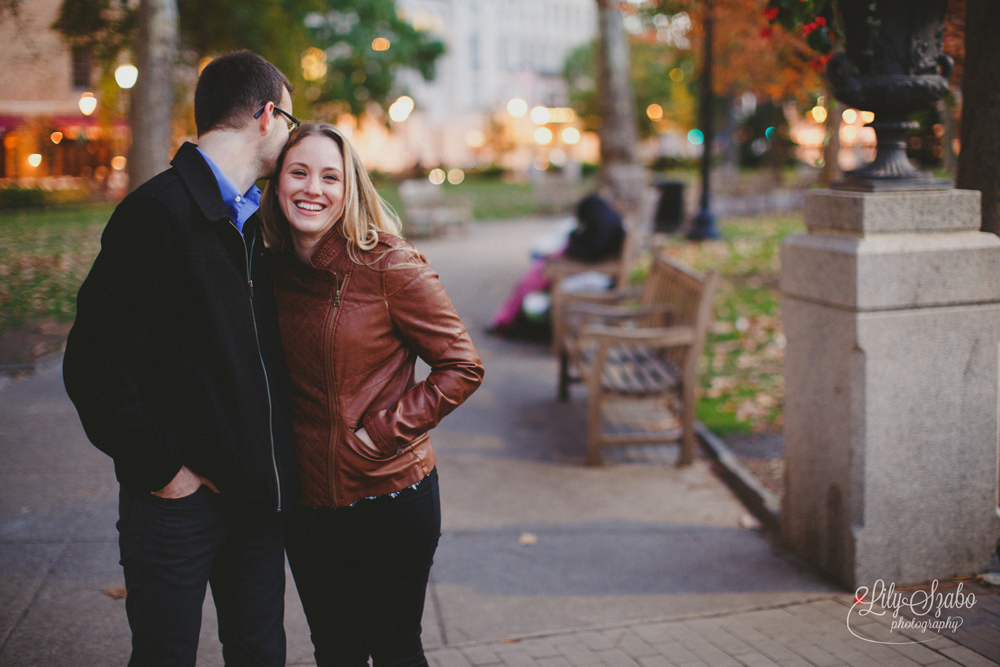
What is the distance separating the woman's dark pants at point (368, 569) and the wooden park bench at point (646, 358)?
3.22 metres

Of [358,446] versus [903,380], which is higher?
[358,446]

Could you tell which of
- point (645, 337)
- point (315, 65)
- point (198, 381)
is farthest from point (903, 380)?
point (315, 65)

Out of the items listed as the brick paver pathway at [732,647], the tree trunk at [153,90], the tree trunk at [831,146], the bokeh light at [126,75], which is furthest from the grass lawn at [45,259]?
the tree trunk at [831,146]

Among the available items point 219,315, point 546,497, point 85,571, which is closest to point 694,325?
point 546,497

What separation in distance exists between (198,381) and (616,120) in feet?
52.1

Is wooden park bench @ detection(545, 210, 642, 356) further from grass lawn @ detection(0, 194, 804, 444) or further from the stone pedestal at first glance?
the stone pedestal

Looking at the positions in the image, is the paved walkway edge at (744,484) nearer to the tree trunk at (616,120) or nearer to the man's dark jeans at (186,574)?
the man's dark jeans at (186,574)

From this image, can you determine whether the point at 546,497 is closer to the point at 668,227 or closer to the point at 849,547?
the point at 849,547

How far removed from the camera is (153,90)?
314 inches

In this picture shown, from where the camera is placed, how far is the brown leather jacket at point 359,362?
234 centimetres

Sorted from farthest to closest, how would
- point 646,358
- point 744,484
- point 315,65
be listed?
point 315,65
point 646,358
point 744,484

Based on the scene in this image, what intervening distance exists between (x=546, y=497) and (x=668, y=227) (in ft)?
51.6

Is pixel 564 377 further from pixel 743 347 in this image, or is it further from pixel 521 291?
pixel 743 347

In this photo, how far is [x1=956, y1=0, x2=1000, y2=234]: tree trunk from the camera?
4.16m
